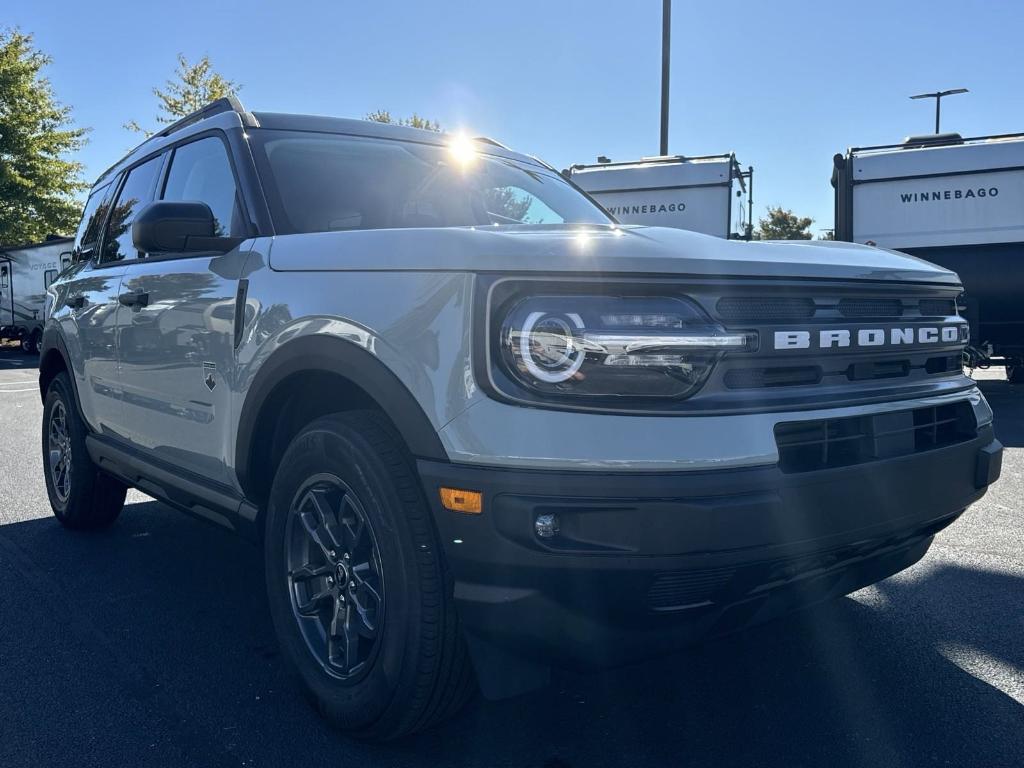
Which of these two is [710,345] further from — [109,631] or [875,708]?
[109,631]

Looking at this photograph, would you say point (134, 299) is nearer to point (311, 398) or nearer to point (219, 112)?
point (219, 112)

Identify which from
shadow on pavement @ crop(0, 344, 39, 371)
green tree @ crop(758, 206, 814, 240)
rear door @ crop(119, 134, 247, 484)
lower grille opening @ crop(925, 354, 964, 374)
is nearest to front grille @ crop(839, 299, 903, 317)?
lower grille opening @ crop(925, 354, 964, 374)

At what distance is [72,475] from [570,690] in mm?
3122

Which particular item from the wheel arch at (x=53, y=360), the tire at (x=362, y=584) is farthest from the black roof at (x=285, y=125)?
the tire at (x=362, y=584)

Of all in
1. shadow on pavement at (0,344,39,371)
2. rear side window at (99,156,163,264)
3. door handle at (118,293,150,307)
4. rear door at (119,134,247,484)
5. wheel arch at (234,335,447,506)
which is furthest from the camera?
shadow on pavement at (0,344,39,371)

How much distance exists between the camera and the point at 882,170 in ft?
35.7

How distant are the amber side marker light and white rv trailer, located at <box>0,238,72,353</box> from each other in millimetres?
24838

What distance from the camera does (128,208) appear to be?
14.3ft

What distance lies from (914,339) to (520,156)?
2.19 m

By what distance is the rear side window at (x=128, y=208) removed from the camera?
412 cm

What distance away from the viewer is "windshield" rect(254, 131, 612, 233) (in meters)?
3.10

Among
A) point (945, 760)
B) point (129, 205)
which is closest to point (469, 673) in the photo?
point (945, 760)

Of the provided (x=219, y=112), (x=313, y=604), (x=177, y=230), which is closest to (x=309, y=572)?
(x=313, y=604)

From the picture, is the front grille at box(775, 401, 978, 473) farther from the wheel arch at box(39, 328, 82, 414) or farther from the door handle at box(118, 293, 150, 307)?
the wheel arch at box(39, 328, 82, 414)
